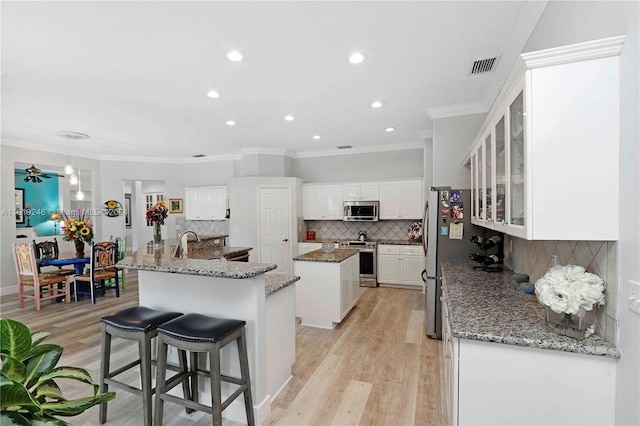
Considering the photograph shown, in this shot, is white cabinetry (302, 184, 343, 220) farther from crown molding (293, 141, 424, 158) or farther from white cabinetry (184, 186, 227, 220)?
white cabinetry (184, 186, 227, 220)

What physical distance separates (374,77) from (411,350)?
9.31 feet

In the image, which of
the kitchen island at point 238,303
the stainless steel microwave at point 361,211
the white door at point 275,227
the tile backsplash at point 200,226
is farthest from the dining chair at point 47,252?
the stainless steel microwave at point 361,211

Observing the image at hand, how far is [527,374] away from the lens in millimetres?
1276

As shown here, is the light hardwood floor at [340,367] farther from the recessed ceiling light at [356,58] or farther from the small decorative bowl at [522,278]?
the recessed ceiling light at [356,58]

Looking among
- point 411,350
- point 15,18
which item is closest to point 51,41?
point 15,18

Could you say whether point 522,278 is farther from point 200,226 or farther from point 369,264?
point 200,226

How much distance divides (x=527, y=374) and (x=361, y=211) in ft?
15.3

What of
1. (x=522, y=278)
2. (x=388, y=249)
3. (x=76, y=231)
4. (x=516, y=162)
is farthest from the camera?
(x=388, y=249)

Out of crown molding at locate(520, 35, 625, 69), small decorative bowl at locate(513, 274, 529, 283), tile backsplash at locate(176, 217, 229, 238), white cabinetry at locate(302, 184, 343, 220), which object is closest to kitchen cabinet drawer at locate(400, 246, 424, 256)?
white cabinetry at locate(302, 184, 343, 220)

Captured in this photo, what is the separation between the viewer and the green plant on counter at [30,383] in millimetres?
660

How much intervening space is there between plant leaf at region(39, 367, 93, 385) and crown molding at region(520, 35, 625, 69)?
1907 millimetres

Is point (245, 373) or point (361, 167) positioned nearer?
point (245, 373)

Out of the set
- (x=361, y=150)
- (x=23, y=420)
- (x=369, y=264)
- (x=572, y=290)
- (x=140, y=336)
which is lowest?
(x=369, y=264)

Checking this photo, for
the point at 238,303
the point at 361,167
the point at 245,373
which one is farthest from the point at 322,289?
the point at 361,167
